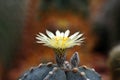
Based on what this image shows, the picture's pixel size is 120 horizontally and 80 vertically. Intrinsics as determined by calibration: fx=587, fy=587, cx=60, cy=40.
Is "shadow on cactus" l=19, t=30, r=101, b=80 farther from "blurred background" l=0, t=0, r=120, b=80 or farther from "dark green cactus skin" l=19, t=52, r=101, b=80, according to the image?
"blurred background" l=0, t=0, r=120, b=80

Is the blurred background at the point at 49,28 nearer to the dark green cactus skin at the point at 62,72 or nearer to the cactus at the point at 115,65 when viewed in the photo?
the cactus at the point at 115,65

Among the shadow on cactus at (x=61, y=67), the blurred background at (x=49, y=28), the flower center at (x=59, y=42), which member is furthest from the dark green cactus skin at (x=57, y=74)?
the blurred background at (x=49, y=28)

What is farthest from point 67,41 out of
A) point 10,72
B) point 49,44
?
point 10,72

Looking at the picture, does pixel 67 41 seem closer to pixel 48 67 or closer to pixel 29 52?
pixel 48 67

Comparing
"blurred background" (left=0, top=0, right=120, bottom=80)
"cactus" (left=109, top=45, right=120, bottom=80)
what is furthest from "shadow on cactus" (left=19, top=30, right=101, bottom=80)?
"blurred background" (left=0, top=0, right=120, bottom=80)

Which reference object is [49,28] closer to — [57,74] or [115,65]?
[115,65]

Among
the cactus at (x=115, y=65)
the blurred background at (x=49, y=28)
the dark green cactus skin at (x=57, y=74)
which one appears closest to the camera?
the dark green cactus skin at (x=57, y=74)
